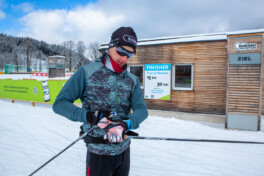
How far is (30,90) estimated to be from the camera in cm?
1103

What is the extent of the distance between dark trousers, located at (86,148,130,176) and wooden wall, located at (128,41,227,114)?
23.5 ft

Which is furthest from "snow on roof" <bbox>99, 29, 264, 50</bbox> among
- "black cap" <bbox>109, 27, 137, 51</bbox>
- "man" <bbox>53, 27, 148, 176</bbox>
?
"man" <bbox>53, 27, 148, 176</bbox>

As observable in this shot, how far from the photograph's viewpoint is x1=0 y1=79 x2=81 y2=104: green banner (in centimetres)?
1016

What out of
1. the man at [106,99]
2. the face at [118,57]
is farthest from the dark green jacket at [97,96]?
the face at [118,57]

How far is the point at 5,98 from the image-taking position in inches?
492

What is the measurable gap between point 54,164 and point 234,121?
6506mm

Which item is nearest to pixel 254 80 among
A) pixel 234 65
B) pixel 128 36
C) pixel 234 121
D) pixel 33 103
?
pixel 234 65

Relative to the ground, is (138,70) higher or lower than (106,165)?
higher

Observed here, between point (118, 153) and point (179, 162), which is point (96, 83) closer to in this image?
point (118, 153)

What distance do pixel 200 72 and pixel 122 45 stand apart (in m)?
7.21

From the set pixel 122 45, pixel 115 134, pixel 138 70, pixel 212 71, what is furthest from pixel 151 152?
pixel 138 70

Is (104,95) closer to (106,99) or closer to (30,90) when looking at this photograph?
(106,99)

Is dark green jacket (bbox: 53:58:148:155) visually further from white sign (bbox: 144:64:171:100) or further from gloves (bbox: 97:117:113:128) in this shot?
white sign (bbox: 144:64:171:100)

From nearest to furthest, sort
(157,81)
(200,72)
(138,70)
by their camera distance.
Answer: (200,72), (157,81), (138,70)
